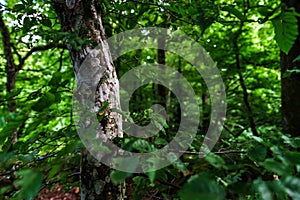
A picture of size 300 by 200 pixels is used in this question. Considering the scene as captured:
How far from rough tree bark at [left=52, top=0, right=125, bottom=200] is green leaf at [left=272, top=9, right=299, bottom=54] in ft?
2.32

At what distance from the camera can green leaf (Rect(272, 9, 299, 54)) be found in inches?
26.7

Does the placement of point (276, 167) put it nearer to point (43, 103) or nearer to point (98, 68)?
point (43, 103)

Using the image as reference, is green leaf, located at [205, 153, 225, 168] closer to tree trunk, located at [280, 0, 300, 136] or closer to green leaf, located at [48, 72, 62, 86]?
green leaf, located at [48, 72, 62, 86]

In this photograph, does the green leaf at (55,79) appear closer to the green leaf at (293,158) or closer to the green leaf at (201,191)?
the green leaf at (201,191)

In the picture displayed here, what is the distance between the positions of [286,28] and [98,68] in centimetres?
75

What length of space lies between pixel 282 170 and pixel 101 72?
81 cm

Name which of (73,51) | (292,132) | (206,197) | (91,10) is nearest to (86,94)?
(73,51)

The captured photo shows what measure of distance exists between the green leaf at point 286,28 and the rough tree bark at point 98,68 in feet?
2.32

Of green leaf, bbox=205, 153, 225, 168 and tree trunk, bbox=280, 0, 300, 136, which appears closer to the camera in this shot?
green leaf, bbox=205, 153, 225, 168

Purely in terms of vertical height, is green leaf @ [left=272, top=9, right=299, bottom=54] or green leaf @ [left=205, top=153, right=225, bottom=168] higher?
green leaf @ [left=272, top=9, right=299, bottom=54]

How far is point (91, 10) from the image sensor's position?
119cm

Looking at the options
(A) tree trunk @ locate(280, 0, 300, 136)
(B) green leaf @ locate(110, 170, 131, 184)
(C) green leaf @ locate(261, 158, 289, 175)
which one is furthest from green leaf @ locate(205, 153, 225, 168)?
(A) tree trunk @ locate(280, 0, 300, 136)

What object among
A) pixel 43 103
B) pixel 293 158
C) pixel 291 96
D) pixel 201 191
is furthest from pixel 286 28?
pixel 291 96

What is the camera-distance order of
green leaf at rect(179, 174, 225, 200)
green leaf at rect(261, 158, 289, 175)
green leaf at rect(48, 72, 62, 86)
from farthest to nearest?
green leaf at rect(48, 72, 62, 86) < green leaf at rect(261, 158, 289, 175) < green leaf at rect(179, 174, 225, 200)
